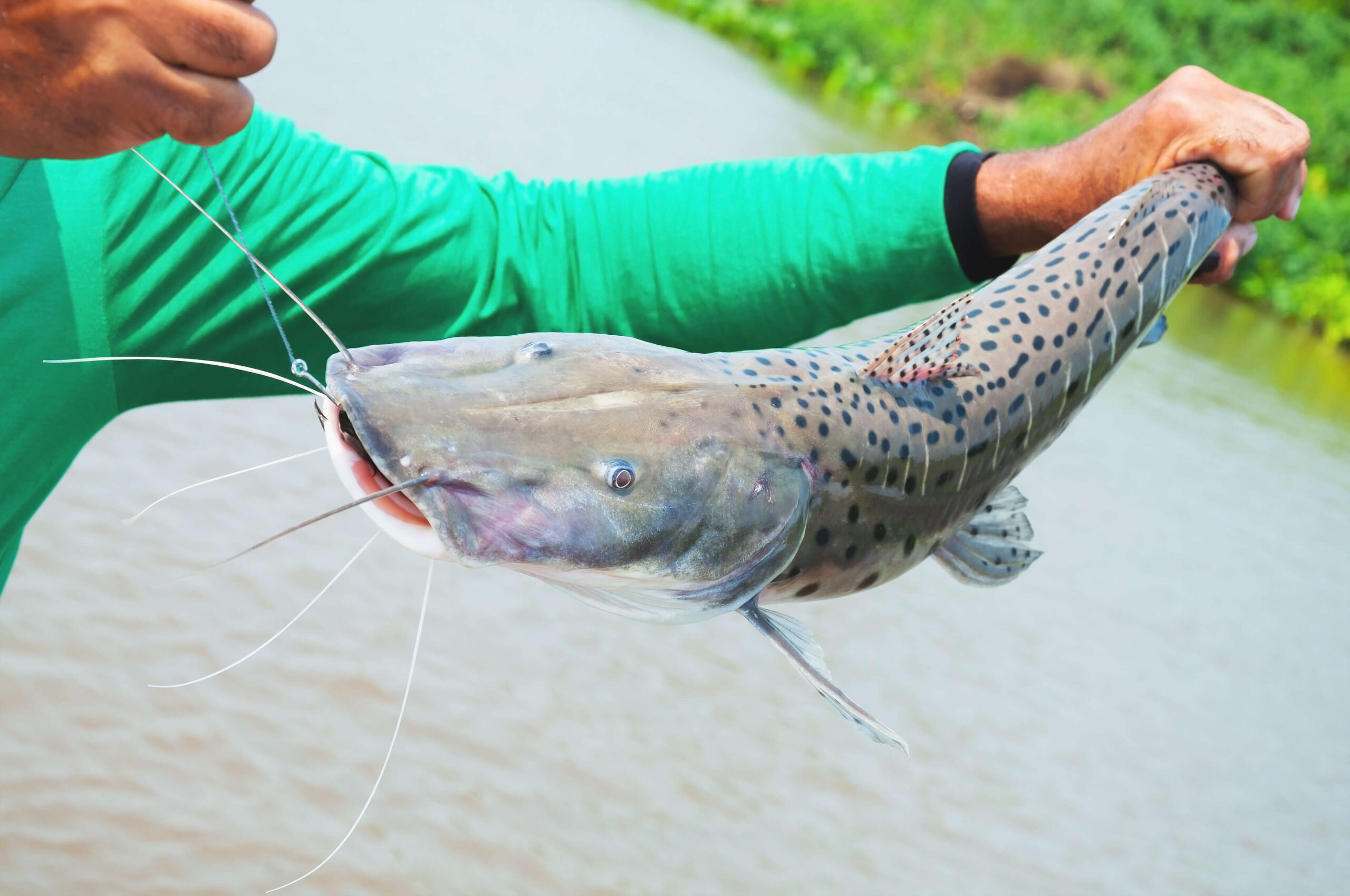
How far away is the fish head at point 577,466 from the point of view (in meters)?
1.38

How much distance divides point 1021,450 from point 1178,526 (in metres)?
6.71

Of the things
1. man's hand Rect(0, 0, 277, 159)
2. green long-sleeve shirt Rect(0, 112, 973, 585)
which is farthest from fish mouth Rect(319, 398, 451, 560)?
green long-sleeve shirt Rect(0, 112, 973, 585)

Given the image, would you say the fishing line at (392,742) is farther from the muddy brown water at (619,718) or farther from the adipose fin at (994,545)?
the adipose fin at (994,545)

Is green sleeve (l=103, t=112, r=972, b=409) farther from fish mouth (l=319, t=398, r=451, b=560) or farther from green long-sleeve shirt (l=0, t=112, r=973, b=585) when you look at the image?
fish mouth (l=319, t=398, r=451, b=560)

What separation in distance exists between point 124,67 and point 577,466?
2.15 ft

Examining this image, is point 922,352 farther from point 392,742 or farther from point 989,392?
point 392,742

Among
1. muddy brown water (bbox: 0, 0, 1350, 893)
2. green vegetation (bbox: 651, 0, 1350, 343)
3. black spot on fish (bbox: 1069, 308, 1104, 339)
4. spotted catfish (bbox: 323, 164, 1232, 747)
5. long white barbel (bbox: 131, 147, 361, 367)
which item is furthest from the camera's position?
green vegetation (bbox: 651, 0, 1350, 343)

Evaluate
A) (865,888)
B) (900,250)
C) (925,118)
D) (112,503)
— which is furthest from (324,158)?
(925,118)

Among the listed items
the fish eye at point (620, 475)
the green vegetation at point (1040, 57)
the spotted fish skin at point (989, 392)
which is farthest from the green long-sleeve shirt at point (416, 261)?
the green vegetation at point (1040, 57)

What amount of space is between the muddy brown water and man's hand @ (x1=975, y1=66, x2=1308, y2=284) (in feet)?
8.41

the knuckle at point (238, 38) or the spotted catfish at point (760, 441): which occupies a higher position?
the knuckle at point (238, 38)

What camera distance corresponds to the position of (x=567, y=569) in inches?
59.4

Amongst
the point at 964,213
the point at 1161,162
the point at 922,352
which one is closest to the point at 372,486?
the point at 922,352

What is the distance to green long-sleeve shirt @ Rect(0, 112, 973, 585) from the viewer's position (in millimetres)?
2262
